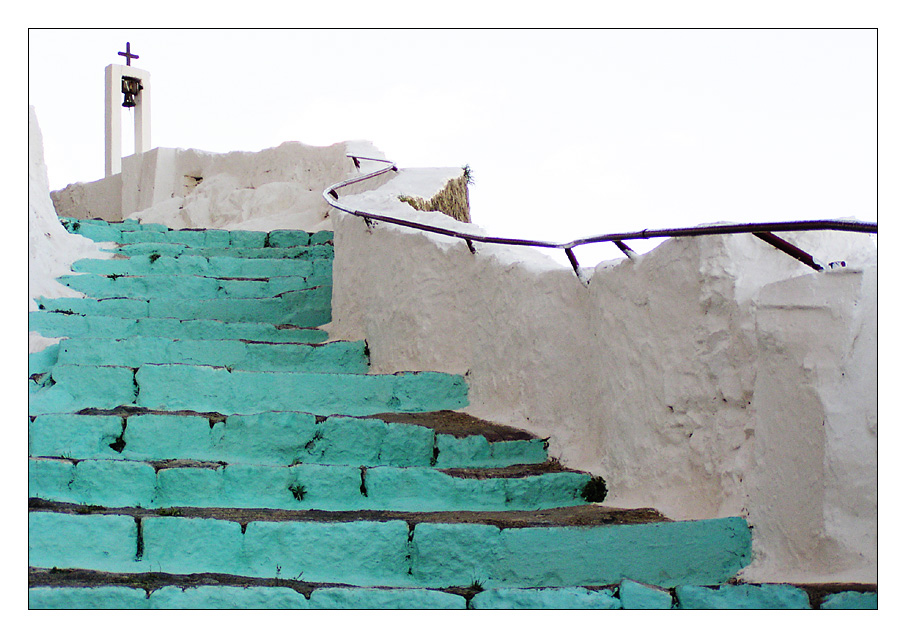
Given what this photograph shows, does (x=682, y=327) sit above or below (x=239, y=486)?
above

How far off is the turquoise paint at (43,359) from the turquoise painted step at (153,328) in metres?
0.20

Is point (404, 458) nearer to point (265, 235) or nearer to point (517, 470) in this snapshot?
point (517, 470)

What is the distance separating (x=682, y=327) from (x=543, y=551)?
92cm

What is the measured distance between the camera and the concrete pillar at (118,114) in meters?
12.5

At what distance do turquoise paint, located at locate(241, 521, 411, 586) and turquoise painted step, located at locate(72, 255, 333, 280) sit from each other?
3326 mm

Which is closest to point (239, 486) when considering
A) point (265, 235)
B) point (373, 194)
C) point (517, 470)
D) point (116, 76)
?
point (517, 470)

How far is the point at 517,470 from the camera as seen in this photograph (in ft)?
11.2

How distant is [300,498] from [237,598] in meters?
0.87

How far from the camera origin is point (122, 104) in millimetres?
12828

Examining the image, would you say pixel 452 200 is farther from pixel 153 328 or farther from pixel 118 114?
pixel 118 114

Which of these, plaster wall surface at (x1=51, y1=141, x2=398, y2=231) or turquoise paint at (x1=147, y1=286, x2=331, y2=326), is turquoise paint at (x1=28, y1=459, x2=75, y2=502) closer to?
turquoise paint at (x1=147, y1=286, x2=331, y2=326)

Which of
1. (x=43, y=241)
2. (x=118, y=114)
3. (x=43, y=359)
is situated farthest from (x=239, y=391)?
(x=118, y=114)

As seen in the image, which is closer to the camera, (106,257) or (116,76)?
(106,257)

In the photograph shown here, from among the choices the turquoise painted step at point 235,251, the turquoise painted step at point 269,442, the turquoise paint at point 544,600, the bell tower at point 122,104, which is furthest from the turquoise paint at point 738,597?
the bell tower at point 122,104
